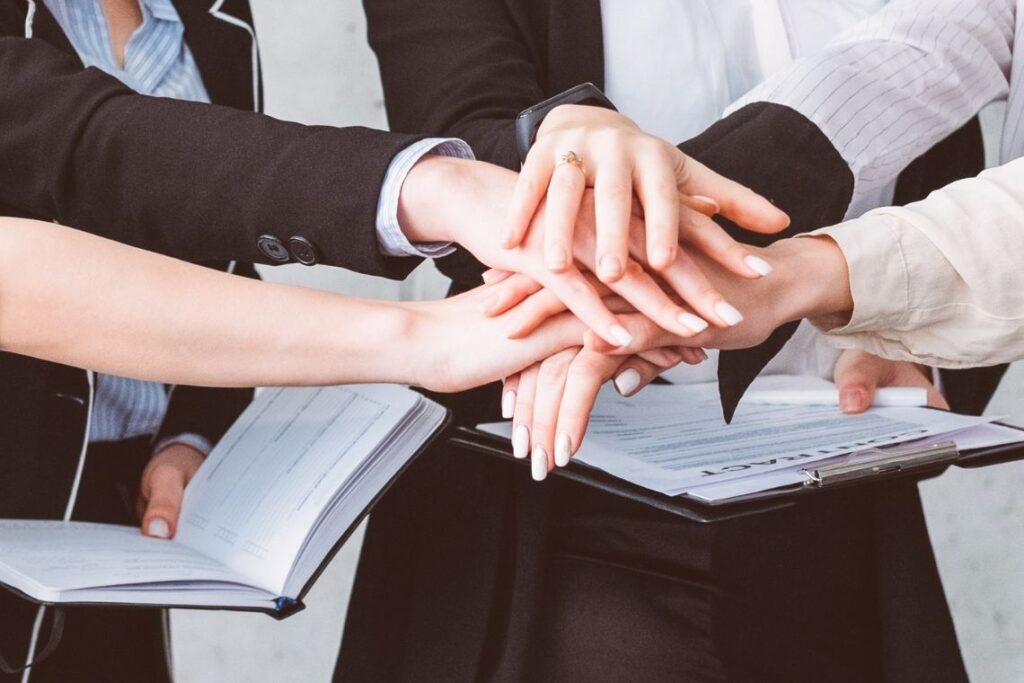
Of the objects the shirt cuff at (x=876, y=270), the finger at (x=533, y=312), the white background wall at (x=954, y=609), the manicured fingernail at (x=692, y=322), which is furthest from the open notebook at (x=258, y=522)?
the white background wall at (x=954, y=609)

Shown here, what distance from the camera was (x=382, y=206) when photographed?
0.80m

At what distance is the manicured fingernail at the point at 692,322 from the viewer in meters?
0.74

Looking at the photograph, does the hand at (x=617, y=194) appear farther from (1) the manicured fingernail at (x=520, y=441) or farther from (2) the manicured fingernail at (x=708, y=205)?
(1) the manicured fingernail at (x=520, y=441)

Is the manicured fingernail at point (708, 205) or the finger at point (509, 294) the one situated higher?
the manicured fingernail at point (708, 205)

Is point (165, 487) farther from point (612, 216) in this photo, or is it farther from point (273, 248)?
point (612, 216)

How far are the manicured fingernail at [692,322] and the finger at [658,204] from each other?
38mm

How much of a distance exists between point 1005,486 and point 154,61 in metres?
1.66

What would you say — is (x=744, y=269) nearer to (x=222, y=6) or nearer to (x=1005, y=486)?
(x=222, y=6)

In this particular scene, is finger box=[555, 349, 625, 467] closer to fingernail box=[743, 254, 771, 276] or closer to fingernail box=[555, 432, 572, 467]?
fingernail box=[555, 432, 572, 467]

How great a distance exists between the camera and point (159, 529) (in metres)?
0.91

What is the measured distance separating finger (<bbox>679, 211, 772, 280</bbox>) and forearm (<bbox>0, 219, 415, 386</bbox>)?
0.23m

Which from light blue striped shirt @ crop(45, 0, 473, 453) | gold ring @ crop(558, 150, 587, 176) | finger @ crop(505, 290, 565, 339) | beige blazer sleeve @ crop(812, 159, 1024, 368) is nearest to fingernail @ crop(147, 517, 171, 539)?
light blue striped shirt @ crop(45, 0, 473, 453)

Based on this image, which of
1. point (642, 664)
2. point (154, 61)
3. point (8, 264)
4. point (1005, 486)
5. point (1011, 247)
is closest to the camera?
point (8, 264)

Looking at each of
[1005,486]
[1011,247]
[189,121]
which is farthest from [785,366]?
[1005,486]
